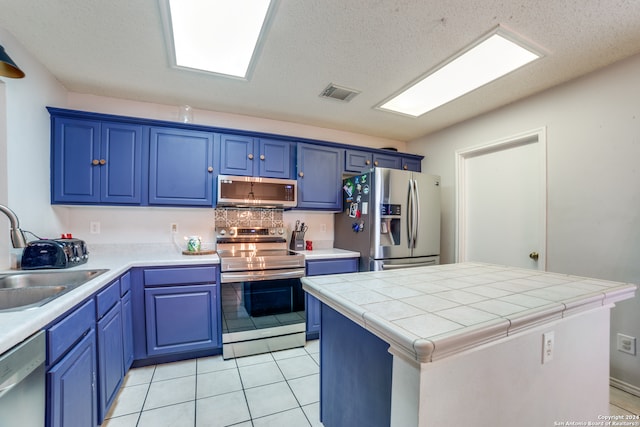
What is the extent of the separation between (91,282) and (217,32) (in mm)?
1628

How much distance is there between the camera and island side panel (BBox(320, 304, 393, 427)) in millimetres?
1008

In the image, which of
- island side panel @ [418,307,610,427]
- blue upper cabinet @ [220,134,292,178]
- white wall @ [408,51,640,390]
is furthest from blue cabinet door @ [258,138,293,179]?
island side panel @ [418,307,610,427]

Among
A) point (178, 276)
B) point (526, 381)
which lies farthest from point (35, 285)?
point (526, 381)

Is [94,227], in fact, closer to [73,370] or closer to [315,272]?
[73,370]

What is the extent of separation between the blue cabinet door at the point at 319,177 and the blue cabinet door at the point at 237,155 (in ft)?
1.65

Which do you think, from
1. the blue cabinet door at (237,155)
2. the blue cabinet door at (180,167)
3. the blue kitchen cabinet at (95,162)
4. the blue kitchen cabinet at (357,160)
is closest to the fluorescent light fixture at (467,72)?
the blue kitchen cabinet at (357,160)

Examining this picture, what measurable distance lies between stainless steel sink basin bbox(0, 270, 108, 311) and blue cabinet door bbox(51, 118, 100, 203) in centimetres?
90

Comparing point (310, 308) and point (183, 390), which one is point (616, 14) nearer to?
point (310, 308)

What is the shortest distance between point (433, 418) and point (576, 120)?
8.54ft

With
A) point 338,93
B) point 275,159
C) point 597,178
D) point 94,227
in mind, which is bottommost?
point 94,227

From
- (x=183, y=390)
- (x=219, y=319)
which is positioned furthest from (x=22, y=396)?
(x=219, y=319)

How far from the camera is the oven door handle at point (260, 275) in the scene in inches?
90.9

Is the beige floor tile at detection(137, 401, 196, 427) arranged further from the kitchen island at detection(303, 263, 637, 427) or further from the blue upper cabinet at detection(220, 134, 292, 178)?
the blue upper cabinet at detection(220, 134, 292, 178)

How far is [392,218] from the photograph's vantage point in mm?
2811
